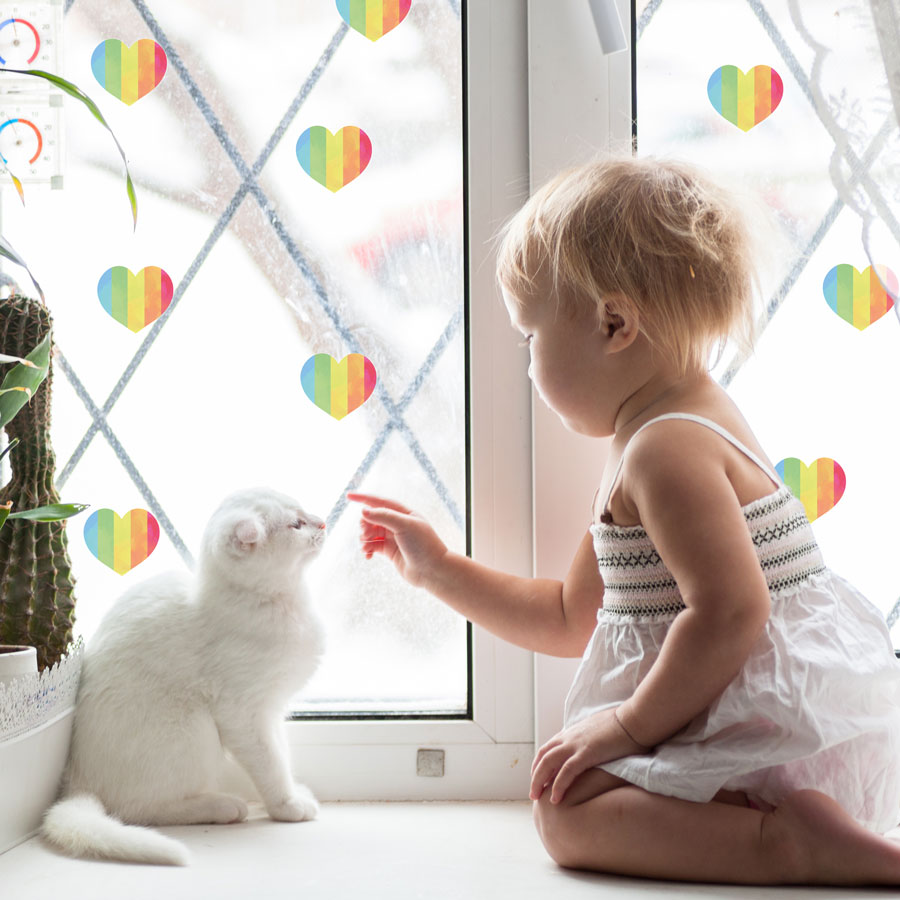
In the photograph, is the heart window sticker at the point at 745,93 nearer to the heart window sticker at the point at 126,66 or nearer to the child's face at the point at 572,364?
the child's face at the point at 572,364

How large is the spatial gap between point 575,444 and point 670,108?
45 cm

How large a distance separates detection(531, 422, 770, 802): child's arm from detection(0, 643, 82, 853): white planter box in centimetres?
52

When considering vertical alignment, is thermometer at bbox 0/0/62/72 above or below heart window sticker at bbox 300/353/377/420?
above

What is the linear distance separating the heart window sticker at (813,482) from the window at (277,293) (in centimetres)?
41

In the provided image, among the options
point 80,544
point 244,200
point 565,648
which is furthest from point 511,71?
point 80,544

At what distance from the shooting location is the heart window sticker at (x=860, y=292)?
1.13m

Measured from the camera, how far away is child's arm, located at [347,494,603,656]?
101cm

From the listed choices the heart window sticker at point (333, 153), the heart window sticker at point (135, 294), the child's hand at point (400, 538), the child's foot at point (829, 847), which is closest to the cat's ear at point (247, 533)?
the child's hand at point (400, 538)

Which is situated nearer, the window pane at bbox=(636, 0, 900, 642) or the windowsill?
the windowsill

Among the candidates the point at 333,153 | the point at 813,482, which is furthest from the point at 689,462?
the point at 333,153

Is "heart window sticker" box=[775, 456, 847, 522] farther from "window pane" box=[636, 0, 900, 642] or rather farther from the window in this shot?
the window

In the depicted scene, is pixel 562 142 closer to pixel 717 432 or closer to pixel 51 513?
pixel 717 432

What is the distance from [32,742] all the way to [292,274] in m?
0.62

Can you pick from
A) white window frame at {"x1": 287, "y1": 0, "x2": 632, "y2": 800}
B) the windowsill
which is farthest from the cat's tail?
white window frame at {"x1": 287, "y1": 0, "x2": 632, "y2": 800}
